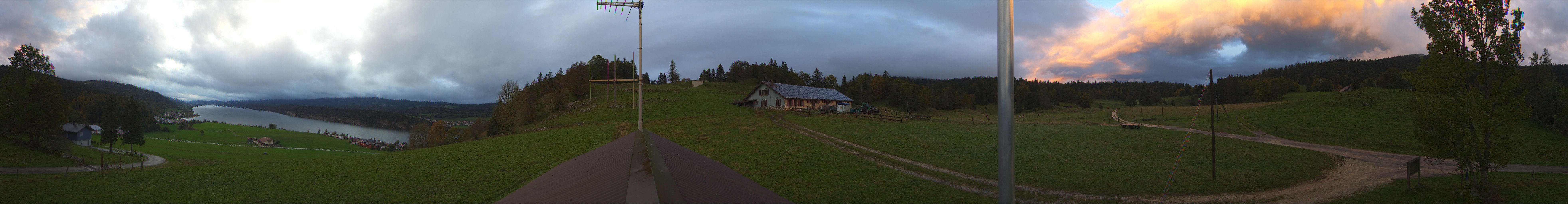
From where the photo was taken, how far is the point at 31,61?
32938mm

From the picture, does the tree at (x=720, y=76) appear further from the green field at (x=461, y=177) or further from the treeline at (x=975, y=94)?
the green field at (x=461, y=177)

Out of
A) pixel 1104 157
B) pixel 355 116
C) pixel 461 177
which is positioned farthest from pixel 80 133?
pixel 355 116

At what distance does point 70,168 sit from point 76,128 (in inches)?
1282

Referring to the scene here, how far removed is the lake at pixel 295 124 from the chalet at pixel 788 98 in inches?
3749

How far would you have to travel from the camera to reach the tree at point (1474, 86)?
430 inches

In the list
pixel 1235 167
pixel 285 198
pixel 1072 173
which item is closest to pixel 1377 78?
pixel 1235 167

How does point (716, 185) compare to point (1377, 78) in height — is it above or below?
below

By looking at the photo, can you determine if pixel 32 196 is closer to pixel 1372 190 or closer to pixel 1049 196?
pixel 1049 196

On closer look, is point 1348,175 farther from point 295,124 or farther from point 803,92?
point 295,124

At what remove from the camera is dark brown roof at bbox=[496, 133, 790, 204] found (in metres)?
4.23

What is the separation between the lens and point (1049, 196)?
11.4 meters

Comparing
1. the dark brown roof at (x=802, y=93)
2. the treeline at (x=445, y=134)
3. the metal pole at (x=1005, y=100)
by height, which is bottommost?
the treeline at (x=445, y=134)

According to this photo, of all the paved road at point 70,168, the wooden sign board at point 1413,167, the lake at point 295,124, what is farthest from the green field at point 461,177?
the lake at point 295,124

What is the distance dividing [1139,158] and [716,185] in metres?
18.8
